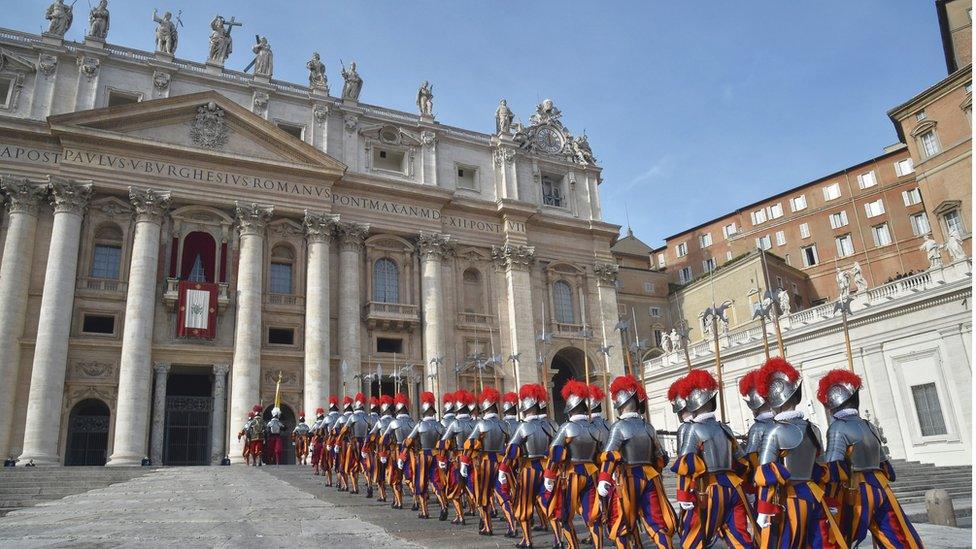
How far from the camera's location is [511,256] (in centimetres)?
3756

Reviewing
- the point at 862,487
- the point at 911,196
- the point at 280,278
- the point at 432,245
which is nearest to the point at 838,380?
the point at 862,487

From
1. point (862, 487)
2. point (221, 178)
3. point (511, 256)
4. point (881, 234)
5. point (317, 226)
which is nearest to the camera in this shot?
point (862, 487)

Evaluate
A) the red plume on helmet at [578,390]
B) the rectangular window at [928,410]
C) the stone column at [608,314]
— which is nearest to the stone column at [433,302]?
the stone column at [608,314]

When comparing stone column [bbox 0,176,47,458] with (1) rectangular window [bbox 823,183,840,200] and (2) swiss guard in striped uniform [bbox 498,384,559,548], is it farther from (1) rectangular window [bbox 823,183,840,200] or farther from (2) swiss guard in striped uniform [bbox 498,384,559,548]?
(1) rectangular window [bbox 823,183,840,200]

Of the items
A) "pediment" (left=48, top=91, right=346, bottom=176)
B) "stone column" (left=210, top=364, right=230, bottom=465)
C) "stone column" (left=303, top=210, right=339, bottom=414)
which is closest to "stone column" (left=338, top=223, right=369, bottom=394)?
"stone column" (left=303, top=210, right=339, bottom=414)

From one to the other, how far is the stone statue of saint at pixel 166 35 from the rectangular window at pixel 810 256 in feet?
133

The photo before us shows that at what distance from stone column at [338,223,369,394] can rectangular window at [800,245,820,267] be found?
3017cm

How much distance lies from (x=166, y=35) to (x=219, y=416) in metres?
19.1

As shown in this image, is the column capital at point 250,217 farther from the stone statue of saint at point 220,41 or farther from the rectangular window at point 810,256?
the rectangular window at point 810,256

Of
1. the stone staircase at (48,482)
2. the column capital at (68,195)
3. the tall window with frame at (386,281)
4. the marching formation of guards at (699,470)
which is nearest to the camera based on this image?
the marching formation of guards at (699,470)

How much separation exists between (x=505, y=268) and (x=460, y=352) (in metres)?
5.66

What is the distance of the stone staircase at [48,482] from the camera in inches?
634

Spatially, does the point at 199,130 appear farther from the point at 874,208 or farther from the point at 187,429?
the point at 874,208

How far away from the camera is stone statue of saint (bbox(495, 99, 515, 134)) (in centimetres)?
4169
